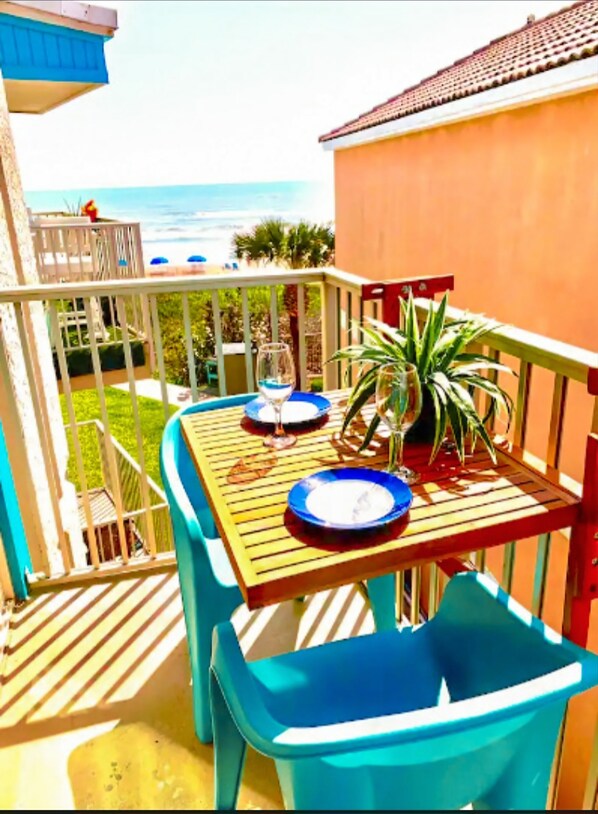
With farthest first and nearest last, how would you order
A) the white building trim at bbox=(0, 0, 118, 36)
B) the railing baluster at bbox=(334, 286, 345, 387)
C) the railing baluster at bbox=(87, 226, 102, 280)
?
1. the railing baluster at bbox=(87, 226, 102, 280)
2. the white building trim at bbox=(0, 0, 118, 36)
3. the railing baluster at bbox=(334, 286, 345, 387)

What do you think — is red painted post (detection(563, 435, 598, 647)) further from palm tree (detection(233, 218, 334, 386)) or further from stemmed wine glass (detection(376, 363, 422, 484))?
palm tree (detection(233, 218, 334, 386))

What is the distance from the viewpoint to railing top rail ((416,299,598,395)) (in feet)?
4.48

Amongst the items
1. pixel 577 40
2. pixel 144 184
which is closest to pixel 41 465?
pixel 577 40

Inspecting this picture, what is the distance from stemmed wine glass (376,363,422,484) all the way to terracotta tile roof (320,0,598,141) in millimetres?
3869

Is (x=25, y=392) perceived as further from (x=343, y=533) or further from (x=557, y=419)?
(x=557, y=419)

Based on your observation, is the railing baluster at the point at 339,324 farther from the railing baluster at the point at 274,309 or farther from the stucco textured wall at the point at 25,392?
the stucco textured wall at the point at 25,392

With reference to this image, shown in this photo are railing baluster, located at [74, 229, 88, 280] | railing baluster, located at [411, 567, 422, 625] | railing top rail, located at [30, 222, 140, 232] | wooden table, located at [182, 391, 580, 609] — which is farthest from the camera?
railing baluster, located at [74, 229, 88, 280]

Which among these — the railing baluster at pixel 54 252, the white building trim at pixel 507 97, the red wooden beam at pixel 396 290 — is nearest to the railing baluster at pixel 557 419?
the red wooden beam at pixel 396 290

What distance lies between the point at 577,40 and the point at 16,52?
4.75 meters

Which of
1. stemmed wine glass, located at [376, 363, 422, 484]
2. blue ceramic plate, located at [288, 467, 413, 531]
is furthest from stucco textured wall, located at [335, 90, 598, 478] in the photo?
blue ceramic plate, located at [288, 467, 413, 531]

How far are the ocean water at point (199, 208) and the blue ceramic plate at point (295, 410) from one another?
30900 millimetres

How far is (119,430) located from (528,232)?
9237 millimetres

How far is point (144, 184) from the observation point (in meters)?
73.3

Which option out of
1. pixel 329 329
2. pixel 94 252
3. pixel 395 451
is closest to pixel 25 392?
pixel 329 329
